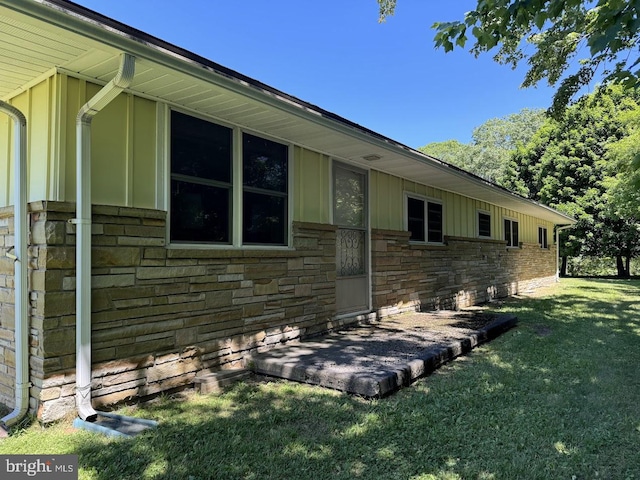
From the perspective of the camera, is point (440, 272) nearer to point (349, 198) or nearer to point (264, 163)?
point (349, 198)

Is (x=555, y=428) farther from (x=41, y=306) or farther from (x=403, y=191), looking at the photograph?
(x=403, y=191)

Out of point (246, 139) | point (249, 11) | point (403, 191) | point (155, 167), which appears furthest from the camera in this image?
point (249, 11)

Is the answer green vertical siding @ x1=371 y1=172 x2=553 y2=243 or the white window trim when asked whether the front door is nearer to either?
green vertical siding @ x1=371 y1=172 x2=553 y2=243

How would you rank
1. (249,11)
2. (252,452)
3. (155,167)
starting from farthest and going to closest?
(249,11)
(155,167)
(252,452)

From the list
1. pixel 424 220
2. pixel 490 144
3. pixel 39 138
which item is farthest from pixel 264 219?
pixel 490 144

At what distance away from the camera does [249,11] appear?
32.2ft

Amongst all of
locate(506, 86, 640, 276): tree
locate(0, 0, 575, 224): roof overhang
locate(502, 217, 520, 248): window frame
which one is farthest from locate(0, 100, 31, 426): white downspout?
locate(506, 86, 640, 276): tree

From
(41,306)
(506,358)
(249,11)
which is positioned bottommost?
(506,358)

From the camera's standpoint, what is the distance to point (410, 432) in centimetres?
284

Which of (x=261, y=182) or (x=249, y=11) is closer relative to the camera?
(x=261, y=182)

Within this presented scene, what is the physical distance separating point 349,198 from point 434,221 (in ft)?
9.40

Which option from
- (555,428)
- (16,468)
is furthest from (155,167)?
(555,428)

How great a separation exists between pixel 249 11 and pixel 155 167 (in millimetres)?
7900

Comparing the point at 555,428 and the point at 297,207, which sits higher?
the point at 297,207
